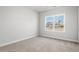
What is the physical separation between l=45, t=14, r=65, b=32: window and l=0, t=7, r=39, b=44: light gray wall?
1.08 m

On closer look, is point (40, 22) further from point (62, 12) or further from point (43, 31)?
point (62, 12)

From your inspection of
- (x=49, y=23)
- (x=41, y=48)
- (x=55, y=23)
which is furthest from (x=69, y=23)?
(x=41, y=48)

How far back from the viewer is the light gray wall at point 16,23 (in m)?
3.12

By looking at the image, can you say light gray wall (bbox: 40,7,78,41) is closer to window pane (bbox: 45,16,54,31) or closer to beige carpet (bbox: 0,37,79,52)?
window pane (bbox: 45,16,54,31)

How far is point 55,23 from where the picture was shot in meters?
4.90

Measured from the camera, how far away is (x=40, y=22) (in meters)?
5.79

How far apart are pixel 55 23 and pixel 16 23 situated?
2.78m

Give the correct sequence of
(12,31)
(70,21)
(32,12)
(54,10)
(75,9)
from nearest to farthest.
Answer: (12,31) < (75,9) < (70,21) < (54,10) < (32,12)

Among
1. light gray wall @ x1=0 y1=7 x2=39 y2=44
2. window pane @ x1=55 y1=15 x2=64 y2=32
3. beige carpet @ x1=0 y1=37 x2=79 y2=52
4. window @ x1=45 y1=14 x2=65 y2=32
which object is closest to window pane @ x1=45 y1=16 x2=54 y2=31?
window @ x1=45 y1=14 x2=65 y2=32

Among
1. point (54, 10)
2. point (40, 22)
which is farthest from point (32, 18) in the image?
point (54, 10)

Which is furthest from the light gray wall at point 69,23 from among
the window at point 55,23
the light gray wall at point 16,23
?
the light gray wall at point 16,23

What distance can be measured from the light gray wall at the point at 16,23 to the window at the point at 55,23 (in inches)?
42.5

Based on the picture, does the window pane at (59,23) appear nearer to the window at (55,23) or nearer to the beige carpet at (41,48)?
the window at (55,23)
